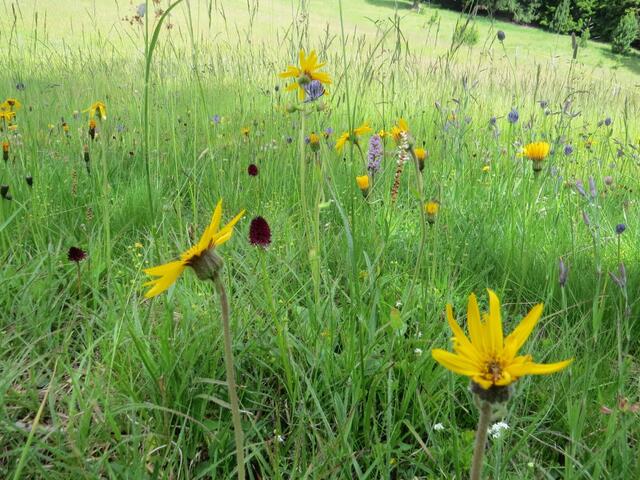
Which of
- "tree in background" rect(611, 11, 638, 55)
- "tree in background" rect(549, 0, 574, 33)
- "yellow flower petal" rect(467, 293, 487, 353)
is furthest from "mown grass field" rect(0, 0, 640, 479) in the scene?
"tree in background" rect(611, 11, 638, 55)

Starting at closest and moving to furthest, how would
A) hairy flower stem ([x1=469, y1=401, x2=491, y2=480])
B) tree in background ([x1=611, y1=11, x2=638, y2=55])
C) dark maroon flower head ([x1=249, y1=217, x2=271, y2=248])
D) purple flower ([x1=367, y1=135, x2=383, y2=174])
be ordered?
hairy flower stem ([x1=469, y1=401, x2=491, y2=480]) → dark maroon flower head ([x1=249, y1=217, x2=271, y2=248]) → purple flower ([x1=367, y1=135, x2=383, y2=174]) → tree in background ([x1=611, y1=11, x2=638, y2=55])

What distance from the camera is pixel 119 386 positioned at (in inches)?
41.6

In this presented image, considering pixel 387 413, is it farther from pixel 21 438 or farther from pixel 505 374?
pixel 21 438

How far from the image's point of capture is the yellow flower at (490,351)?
1.45ft

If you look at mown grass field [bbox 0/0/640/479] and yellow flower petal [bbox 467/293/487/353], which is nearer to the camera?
yellow flower petal [bbox 467/293/487/353]

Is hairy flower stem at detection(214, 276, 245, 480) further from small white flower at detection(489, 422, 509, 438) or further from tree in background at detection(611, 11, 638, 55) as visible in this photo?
tree in background at detection(611, 11, 638, 55)

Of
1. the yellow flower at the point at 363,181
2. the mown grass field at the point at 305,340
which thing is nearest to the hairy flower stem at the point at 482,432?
the mown grass field at the point at 305,340

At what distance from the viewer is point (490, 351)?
490 millimetres

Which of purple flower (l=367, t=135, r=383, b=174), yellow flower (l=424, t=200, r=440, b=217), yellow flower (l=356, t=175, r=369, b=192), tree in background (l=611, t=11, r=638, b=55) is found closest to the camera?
yellow flower (l=424, t=200, r=440, b=217)

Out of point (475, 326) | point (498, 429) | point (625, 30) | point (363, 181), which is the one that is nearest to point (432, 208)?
point (363, 181)

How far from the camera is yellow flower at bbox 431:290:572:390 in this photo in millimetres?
441

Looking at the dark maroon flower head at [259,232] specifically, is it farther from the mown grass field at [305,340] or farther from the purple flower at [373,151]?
the purple flower at [373,151]

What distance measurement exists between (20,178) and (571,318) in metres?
1.96

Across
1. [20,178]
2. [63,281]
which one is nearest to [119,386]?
[63,281]
